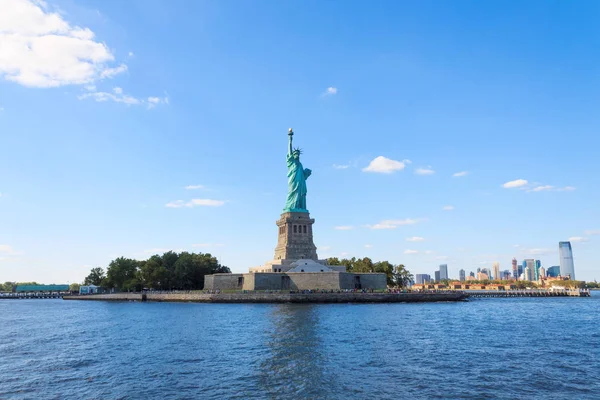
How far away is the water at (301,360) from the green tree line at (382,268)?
53503 millimetres

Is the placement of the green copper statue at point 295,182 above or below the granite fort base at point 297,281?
above

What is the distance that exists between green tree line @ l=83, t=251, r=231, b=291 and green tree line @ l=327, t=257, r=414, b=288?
27862mm

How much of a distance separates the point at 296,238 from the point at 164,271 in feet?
105

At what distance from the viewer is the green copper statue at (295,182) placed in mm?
89750

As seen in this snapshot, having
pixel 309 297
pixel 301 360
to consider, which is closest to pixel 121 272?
pixel 309 297

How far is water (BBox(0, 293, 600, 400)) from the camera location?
69.7ft

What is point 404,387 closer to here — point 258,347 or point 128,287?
point 258,347

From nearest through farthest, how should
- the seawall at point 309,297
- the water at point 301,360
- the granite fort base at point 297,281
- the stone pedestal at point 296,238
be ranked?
1. the water at point 301,360
2. the seawall at point 309,297
3. the granite fort base at point 297,281
4. the stone pedestal at point 296,238

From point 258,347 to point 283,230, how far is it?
56.9 m

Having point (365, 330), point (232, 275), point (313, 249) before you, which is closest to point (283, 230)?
point (313, 249)

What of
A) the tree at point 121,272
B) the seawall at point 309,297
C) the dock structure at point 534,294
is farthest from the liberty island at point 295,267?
the dock structure at point 534,294

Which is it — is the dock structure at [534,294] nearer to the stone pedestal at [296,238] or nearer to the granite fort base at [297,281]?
the granite fort base at [297,281]

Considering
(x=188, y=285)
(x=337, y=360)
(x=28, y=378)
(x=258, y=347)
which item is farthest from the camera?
(x=188, y=285)

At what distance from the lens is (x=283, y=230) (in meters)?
88.6
